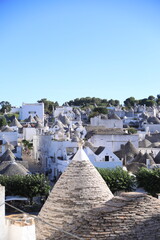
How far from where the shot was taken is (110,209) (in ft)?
37.4

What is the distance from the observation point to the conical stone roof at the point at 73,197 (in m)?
12.3

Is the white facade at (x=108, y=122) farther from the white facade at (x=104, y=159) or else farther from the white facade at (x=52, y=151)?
the white facade at (x=104, y=159)

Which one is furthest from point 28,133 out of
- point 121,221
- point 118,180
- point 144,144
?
point 121,221

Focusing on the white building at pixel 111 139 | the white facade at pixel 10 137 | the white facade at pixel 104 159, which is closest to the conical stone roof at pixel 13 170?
the white facade at pixel 104 159

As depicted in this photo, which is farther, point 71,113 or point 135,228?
Answer: point 71,113

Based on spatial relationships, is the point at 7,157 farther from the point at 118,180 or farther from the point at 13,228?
the point at 13,228

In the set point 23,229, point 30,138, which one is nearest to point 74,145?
point 30,138

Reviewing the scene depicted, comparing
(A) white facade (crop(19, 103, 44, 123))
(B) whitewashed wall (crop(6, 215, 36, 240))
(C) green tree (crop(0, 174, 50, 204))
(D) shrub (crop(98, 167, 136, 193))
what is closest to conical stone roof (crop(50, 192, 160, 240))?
(B) whitewashed wall (crop(6, 215, 36, 240))

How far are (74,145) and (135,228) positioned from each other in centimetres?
3358

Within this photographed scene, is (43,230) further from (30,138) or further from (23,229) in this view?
(30,138)

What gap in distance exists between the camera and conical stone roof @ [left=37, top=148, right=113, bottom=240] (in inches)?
483

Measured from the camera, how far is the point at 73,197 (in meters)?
12.7

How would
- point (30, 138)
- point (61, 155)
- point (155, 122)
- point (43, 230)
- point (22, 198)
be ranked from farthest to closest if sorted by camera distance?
point (155, 122), point (30, 138), point (61, 155), point (22, 198), point (43, 230)

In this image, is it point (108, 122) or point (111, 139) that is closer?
point (111, 139)
